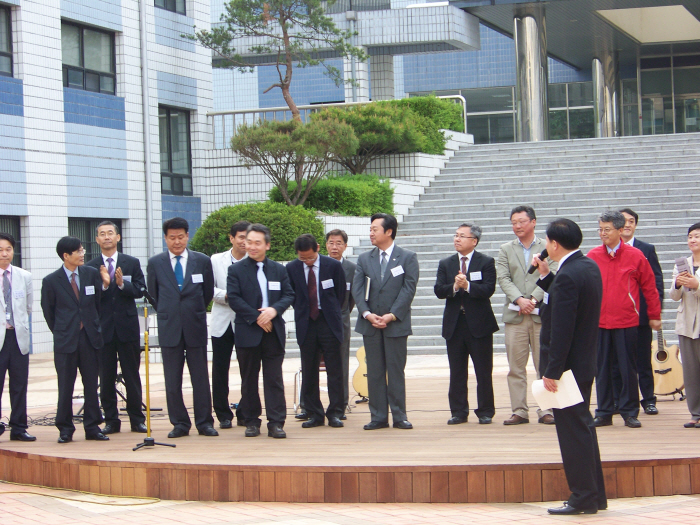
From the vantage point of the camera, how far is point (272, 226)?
1491cm

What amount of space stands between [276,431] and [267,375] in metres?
0.45

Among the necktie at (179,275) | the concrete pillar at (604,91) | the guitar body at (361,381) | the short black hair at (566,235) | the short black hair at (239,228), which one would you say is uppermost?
the concrete pillar at (604,91)

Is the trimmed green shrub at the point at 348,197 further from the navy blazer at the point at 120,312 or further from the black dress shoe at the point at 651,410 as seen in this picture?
the black dress shoe at the point at 651,410

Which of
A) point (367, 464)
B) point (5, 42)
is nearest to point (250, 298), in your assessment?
point (367, 464)

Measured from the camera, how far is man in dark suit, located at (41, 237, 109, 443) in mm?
7105

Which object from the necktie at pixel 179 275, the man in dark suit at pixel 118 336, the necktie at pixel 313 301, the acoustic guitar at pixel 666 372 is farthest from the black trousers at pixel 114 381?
the acoustic guitar at pixel 666 372

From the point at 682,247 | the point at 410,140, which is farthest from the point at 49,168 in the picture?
the point at 682,247

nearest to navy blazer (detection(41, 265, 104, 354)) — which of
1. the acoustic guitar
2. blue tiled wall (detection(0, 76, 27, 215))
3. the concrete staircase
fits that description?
the acoustic guitar

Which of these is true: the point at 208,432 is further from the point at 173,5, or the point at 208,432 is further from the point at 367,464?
the point at 173,5

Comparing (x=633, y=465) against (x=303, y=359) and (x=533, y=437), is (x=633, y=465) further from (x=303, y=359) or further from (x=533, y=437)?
(x=303, y=359)

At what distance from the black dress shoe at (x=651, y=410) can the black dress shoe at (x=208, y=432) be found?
11.7 ft

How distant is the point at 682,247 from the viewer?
14586 millimetres

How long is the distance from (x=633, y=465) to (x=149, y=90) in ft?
49.8

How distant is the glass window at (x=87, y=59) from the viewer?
56.3ft
